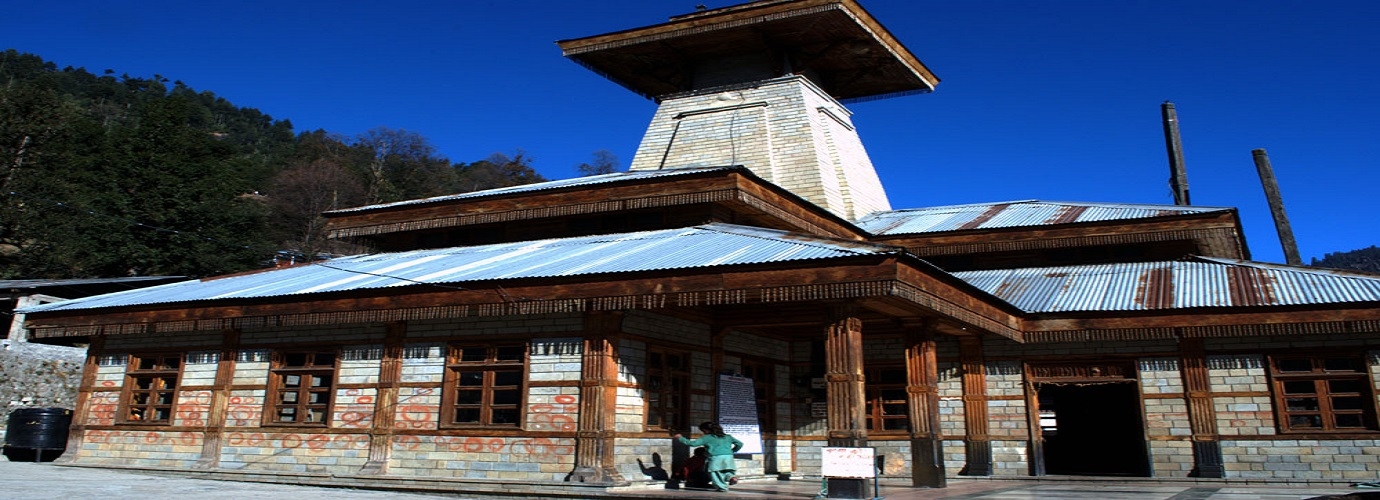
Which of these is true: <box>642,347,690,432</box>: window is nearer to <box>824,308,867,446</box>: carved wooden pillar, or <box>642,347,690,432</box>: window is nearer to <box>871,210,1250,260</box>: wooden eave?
<box>824,308,867,446</box>: carved wooden pillar

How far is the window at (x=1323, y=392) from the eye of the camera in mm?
15148

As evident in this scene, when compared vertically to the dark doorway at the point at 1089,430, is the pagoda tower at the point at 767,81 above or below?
above

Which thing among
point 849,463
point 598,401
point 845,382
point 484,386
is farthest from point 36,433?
point 849,463

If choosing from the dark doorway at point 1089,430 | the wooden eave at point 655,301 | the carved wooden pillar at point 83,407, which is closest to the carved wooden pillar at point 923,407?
the wooden eave at point 655,301

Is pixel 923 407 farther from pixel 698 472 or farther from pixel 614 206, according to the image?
pixel 614 206

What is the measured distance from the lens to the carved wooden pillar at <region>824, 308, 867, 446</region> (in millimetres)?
12055

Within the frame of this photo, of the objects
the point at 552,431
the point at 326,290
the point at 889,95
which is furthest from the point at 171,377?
the point at 889,95

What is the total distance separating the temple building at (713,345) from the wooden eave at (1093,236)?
5cm

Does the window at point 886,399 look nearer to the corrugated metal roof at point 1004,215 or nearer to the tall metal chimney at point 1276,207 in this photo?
the corrugated metal roof at point 1004,215

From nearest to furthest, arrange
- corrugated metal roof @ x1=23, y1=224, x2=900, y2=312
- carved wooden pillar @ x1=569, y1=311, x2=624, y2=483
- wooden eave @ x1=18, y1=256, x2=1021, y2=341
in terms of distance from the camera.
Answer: wooden eave @ x1=18, y1=256, x2=1021, y2=341, carved wooden pillar @ x1=569, y1=311, x2=624, y2=483, corrugated metal roof @ x1=23, y1=224, x2=900, y2=312

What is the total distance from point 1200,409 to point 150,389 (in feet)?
57.2

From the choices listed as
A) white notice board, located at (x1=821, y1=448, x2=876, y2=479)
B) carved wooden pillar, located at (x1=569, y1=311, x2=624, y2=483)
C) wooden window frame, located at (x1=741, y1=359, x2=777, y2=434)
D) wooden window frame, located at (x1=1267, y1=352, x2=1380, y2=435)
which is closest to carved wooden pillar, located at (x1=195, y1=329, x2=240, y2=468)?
carved wooden pillar, located at (x1=569, y1=311, x2=624, y2=483)

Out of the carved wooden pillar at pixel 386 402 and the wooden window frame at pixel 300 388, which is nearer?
the carved wooden pillar at pixel 386 402

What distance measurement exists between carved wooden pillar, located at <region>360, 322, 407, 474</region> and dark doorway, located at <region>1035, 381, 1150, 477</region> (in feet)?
42.5
